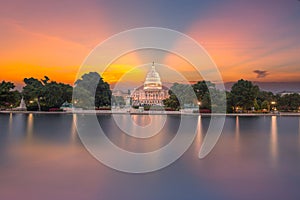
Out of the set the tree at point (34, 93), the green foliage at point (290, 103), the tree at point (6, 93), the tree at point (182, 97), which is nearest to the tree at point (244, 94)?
the tree at point (182, 97)

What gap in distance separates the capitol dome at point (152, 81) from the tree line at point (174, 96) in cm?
3887

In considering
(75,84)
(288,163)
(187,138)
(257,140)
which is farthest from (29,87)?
(288,163)

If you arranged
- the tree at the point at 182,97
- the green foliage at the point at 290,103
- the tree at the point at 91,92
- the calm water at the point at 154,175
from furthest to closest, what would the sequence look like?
the green foliage at the point at 290,103 < the tree at the point at 182,97 < the tree at the point at 91,92 < the calm water at the point at 154,175

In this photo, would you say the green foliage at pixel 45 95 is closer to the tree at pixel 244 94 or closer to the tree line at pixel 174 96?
the tree line at pixel 174 96

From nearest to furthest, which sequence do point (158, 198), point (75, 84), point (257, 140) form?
point (158, 198) < point (257, 140) < point (75, 84)

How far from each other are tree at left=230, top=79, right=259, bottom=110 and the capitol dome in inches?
1747

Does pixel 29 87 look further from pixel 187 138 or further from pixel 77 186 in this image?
pixel 77 186

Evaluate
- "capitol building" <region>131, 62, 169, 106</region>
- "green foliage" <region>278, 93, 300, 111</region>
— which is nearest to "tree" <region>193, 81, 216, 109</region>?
"green foliage" <region>278, 93, 300, 111</region>

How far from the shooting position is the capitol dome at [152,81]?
75.4m

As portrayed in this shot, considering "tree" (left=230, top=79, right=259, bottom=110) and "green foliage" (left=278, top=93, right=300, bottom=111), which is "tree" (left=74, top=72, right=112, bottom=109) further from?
"green foliage" (left=278, top=93, right=300, bottom=111)

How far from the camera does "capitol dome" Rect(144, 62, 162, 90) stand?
7538 centimetres

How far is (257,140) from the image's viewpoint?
1181cm

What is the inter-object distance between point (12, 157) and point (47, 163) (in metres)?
1.57

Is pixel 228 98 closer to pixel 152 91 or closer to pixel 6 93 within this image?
pixel 6 93
